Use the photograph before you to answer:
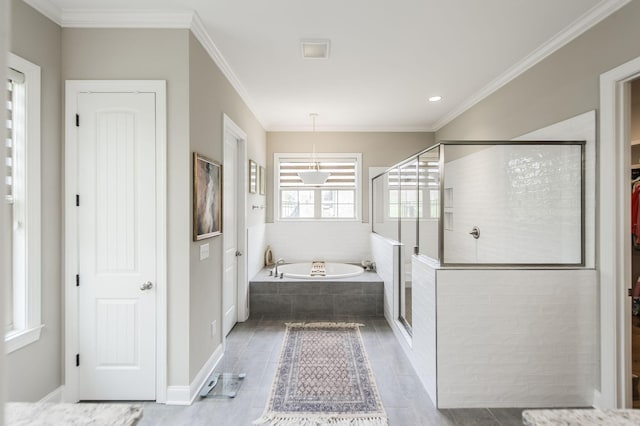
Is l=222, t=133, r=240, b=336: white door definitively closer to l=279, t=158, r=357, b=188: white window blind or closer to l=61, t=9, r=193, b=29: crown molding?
l=61, t=9, r=193, b=29: crown molding

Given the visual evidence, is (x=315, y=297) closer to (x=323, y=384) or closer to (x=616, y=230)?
(x=323, y=384)

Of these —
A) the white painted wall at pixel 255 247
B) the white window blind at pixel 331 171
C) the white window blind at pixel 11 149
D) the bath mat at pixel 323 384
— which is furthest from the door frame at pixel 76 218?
the white window blind at pixel 331 171

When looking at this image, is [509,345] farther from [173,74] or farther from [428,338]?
[173,74]

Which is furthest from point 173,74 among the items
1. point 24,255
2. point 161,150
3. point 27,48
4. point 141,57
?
point 24,255

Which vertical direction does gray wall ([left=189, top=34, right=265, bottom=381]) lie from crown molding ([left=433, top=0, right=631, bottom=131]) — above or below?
below

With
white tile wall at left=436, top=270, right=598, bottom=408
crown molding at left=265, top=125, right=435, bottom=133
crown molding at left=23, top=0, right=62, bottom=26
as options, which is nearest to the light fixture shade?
crown molding at left=265, top=125, right=435, bottom=133

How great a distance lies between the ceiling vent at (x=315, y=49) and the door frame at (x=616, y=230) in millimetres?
1872

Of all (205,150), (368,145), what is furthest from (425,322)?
(368,145)

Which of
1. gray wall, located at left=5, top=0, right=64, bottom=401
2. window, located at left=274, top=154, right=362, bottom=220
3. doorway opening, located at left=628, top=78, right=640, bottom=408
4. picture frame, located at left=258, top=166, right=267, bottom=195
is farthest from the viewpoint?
window, located at left=274, top=154, right=362, bottom=220

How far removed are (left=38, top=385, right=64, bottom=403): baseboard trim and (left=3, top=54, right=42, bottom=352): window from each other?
404 mm

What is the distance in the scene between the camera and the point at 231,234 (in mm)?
3723

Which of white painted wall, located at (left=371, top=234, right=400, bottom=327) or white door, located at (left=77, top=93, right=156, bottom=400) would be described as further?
white painted wall, located at (left=371, top=234, right=400, bottom=327)

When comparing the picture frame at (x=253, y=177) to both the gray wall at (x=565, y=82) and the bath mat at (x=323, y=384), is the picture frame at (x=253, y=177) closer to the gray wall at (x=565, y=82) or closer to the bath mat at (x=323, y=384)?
the bath mat at (x=323, y=384)

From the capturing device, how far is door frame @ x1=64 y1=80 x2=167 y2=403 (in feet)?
7.32
